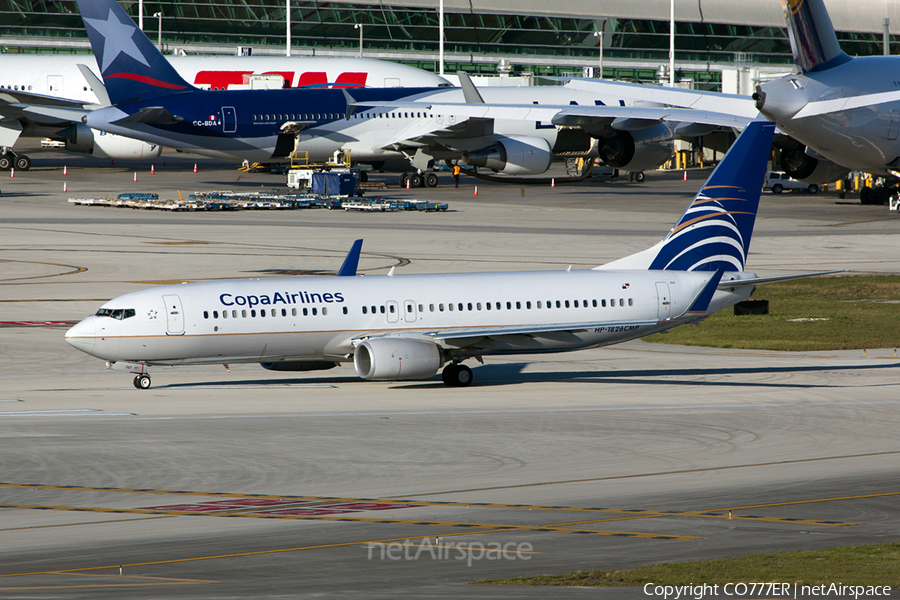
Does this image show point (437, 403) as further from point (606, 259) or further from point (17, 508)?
point (606, 259)

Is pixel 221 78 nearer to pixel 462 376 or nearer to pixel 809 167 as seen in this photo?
pixel 809 167

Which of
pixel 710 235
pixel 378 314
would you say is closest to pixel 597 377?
pixel 710 235

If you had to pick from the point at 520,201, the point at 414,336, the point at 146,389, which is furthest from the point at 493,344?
the point at 520,201

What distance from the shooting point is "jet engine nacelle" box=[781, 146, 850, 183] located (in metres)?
59.2

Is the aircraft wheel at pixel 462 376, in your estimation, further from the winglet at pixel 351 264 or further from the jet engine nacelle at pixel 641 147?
the jet engine nacelle at pixel 641 147

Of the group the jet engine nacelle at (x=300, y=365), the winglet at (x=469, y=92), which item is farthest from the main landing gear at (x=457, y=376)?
the winglet at (x=469, y=92)

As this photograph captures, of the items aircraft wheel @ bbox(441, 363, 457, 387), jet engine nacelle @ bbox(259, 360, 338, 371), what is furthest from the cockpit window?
aircraft wheel @ bbox(441, 363, 457, 387)

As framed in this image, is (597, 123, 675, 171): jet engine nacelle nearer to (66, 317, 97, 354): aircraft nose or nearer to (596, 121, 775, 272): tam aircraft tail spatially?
(596, 121, 775, 272): tam aircraft tail

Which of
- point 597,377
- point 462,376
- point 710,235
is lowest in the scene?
point 597,377

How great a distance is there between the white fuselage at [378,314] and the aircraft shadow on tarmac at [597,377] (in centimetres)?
180

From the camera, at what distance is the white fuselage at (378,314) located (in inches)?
1200

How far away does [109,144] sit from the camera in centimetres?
8825

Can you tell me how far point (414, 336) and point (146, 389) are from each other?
7390 mm

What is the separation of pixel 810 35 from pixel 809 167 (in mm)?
11815
